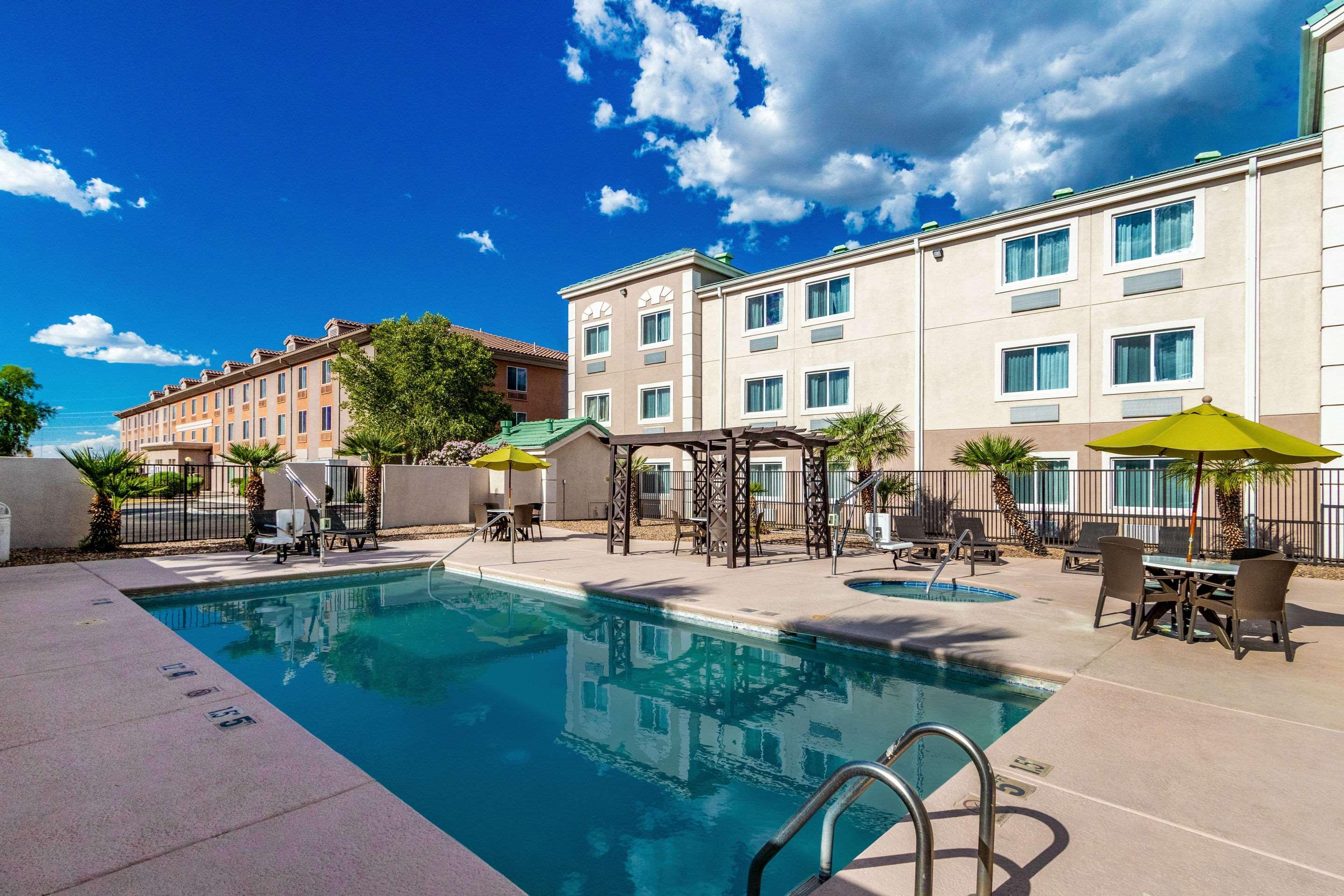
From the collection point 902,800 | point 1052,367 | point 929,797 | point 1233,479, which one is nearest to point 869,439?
point 1052,367

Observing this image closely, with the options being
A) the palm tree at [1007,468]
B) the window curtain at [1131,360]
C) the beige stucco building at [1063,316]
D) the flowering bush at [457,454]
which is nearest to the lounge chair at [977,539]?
the palm tree at [1007,468]

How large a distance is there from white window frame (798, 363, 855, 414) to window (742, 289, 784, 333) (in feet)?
7.08

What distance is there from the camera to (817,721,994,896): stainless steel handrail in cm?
252

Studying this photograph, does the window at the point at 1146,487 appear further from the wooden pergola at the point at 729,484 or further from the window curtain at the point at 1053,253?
the wooden pergola at the point at 729,484

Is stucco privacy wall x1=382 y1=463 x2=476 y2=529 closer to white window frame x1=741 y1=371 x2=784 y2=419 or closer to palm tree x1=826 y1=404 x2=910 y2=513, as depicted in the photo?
white window frame x1=741 y1=371 x2=784 y2=419

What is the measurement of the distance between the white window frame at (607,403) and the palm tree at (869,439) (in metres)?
10.2

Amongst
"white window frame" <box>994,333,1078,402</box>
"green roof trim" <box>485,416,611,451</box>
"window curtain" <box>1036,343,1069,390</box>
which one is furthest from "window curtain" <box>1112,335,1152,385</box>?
"green roof trim" <box>485,416,611,451</box>

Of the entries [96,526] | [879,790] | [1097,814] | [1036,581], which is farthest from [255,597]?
[1036,581]

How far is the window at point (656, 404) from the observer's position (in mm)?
25156

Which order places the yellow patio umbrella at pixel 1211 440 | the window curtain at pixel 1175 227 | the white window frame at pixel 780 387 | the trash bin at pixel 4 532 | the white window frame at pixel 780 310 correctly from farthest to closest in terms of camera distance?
the white window frame at pixel 780 310
the white window frame at pixel 780 387
the window curtain at pixel 1175 227
the trash bin at pixel 4 532
the yellow patio umbrella at pixel 1211 440

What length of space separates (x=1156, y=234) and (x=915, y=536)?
10.5 meters

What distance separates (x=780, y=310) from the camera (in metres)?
23.1

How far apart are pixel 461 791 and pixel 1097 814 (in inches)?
156

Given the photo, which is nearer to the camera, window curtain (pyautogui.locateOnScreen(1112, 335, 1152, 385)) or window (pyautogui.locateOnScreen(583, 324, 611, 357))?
window curtain (pyautogui.locateOnScreen(1112, 335, 1152, 385))
